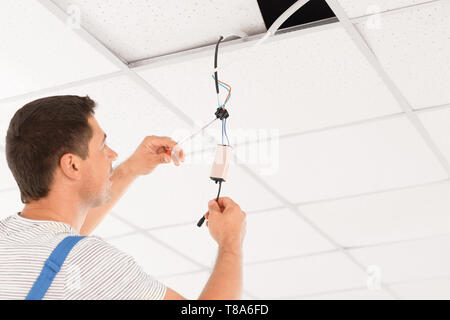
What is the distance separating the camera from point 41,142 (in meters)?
1.22

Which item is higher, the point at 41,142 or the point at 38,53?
the point at 38,53

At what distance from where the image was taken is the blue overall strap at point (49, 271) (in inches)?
39.1

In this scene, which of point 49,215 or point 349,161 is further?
point 349,161

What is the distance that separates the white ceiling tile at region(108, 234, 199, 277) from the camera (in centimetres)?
319

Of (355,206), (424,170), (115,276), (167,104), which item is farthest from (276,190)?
(115,276)

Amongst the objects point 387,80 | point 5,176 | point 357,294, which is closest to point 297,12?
point 387,80

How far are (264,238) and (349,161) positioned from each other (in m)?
0.90

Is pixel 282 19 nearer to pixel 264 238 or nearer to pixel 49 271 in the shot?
pixel 49 271

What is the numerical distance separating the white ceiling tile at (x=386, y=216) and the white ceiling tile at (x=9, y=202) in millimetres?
1282

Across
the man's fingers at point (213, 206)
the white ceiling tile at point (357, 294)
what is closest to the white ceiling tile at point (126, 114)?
the man's fingers at point (213, 206)

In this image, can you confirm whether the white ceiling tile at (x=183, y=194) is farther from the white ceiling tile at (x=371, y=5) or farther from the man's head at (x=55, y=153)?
the man's head at (x=55, y=153)

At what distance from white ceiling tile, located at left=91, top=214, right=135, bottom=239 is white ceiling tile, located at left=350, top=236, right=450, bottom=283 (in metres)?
1.21

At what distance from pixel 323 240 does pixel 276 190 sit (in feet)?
2.07

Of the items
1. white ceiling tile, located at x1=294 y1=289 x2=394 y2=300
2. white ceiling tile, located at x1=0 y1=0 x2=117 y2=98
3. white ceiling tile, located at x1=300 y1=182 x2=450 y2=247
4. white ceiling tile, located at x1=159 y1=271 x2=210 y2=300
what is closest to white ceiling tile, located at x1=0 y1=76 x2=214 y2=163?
white ceiling tile, located at x1=0 y1=0 x2=117 y2=98
